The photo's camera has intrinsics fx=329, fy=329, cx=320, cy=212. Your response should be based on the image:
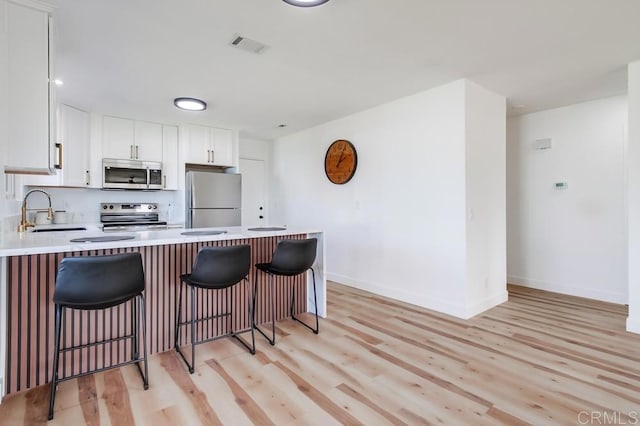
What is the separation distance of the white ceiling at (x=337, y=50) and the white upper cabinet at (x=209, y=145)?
3.28 feet

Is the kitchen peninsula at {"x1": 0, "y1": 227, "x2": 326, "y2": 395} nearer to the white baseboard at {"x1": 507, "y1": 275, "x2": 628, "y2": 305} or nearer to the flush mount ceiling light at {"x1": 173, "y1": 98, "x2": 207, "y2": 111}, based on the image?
the flush mount ceiling light at {"x1": 173, "y1": 98, "x2": 207, "y2": 111}

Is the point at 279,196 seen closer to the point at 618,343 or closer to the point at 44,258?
the point at 44,258

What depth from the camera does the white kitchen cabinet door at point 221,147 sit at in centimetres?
527

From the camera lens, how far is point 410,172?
3908 millimetres

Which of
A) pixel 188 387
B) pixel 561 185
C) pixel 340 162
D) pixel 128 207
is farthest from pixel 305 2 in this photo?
pixel 128 207

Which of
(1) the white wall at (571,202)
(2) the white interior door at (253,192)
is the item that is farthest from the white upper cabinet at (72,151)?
(1) the white wall at (571,202)

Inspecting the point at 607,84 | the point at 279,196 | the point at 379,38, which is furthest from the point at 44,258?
the point at 607,84

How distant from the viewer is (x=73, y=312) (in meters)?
2.26

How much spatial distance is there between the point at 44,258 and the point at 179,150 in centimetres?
319

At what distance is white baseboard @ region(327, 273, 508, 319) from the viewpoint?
3.42m

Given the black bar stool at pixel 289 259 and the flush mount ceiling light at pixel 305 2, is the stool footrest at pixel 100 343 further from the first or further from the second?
the flush mount ceiling light at pixel 305 2

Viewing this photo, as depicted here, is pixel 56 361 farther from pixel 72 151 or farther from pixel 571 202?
pixel 571 202

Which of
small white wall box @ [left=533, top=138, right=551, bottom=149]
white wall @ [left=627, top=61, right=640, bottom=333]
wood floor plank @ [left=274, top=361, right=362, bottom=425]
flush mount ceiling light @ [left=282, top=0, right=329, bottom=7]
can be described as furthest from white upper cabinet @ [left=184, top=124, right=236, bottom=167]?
white wall @ [left=627, top=61, right=640, bottom=333]

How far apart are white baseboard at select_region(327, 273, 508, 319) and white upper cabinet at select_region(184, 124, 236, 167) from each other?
9.59ft
